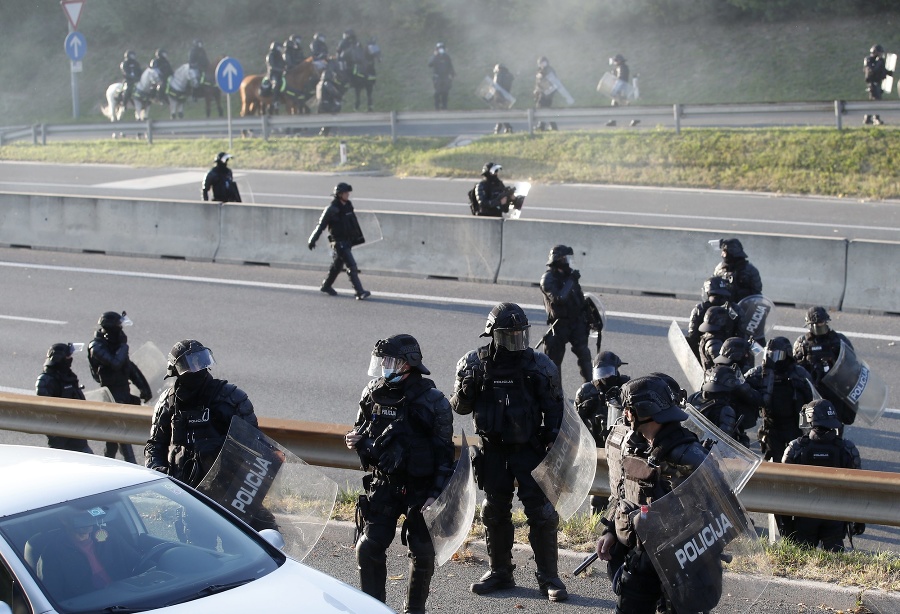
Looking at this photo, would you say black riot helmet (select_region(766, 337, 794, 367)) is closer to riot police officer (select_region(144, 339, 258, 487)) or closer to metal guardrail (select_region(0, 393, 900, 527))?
metal guardrail (select_region(0, 393, 900, 527))

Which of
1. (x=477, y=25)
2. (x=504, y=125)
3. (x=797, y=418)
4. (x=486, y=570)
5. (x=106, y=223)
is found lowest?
(x=486, y=570)

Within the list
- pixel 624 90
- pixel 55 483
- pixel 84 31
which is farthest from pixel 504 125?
pixel 84 31

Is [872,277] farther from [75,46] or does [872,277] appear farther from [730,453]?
[75,46]

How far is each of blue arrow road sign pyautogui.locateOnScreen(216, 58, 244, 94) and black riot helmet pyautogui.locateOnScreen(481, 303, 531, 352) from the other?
65.4ft

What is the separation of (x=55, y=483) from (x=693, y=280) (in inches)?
421

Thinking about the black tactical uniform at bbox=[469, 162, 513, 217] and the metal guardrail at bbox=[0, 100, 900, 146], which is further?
the metal guardrail at bbox=[0, 100, 900, 146]

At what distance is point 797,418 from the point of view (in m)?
8.65

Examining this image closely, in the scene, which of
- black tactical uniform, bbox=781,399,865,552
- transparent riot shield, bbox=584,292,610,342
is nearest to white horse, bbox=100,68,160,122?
transparent riot shield, bbox=584,292,610,342

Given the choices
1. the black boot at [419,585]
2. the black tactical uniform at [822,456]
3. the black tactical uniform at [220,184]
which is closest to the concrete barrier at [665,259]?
the black tactical uniform at [220,184]

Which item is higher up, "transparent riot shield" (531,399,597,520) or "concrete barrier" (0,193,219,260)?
"concrete barrier" (0,193,219,260)

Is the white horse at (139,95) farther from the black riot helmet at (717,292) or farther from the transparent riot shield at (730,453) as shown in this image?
the transparent riot shield at (730,453)

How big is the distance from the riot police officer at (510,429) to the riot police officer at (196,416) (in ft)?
4.16

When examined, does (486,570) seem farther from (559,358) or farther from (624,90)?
(624,90)

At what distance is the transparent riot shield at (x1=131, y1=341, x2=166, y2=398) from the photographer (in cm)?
989
